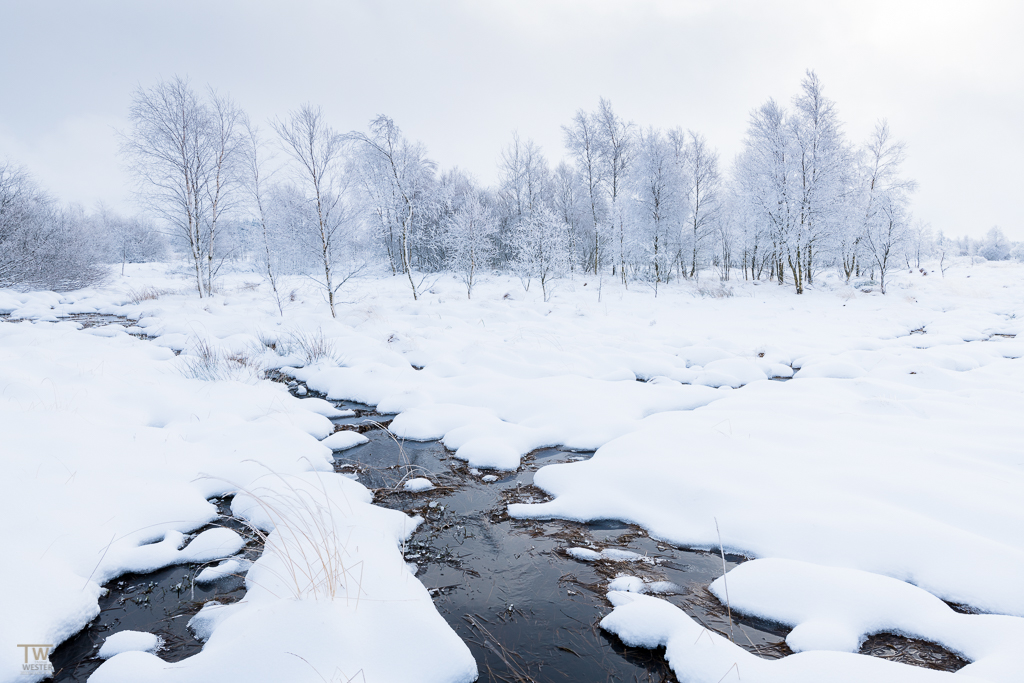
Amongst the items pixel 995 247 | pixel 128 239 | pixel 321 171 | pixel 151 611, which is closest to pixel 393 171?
pixel 321 171

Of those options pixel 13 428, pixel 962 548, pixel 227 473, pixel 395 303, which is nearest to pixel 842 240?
pixel 395 303

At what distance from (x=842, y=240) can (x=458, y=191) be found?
2302 cm

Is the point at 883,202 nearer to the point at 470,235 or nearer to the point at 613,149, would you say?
the point at 613,149

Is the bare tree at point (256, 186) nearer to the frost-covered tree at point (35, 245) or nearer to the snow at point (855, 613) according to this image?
the frost-covered tree at point (35, 245)

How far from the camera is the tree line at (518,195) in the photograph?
14078 mm

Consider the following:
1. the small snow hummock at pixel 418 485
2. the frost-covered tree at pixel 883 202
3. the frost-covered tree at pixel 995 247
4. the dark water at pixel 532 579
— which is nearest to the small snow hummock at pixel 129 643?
the dark water at pixel 532 579

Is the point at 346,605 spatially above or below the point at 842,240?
below

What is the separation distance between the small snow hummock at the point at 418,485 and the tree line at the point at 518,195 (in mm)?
10032

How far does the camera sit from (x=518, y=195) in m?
27.6

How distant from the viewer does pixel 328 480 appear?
3.52 metres

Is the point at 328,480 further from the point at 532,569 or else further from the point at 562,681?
the point at 562,681

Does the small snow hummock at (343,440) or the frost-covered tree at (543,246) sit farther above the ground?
the frost-covered tree at (543,246)

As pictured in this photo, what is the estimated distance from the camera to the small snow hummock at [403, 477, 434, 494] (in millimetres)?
3604

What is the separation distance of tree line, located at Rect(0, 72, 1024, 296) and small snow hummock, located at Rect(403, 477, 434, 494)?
1003 centimetres
